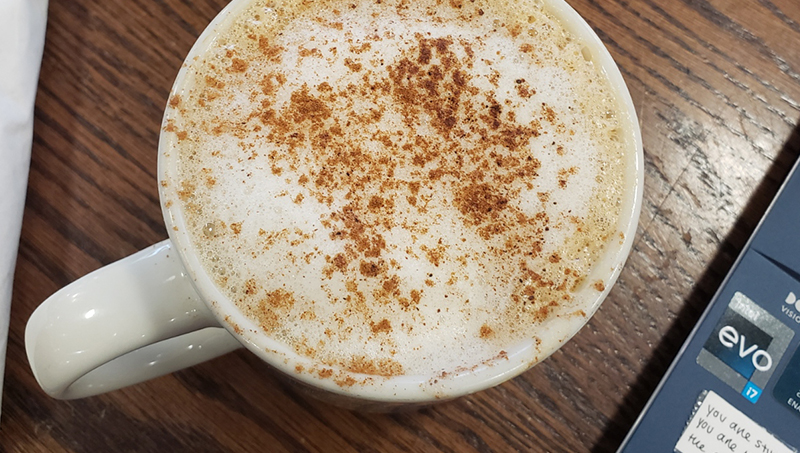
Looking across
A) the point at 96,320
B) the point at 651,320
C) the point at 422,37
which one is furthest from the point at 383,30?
the point at 651,320

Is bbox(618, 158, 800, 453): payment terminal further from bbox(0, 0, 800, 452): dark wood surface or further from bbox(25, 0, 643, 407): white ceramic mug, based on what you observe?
bbox(25, 0, 643, 407): white ceramic mug

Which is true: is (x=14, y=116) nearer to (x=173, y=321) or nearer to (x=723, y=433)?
(x=173, y=321)

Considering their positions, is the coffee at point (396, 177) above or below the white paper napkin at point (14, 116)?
above

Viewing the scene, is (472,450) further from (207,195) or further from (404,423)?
(207,195)

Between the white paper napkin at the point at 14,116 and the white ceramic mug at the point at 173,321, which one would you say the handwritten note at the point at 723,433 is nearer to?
the white ceramic mug at the point at 173,321

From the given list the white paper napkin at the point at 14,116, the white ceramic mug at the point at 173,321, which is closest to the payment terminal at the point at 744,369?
the white ceramic mug at the point at 173,321

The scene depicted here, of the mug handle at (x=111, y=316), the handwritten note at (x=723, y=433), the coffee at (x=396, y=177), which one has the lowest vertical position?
the handwritten note at (x=723, y=433)

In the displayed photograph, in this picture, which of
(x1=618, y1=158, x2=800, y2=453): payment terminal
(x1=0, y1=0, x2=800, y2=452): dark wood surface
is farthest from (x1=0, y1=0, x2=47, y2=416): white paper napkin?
(x1=618, y1=158, x2=800, y2=453): payment terminal
